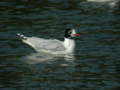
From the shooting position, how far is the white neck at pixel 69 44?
52.9ft

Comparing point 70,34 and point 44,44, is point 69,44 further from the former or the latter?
point 44,44

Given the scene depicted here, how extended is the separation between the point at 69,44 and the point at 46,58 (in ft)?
4.59

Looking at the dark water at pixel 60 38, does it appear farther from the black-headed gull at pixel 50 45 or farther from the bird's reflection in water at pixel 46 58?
the black-headed gull at pixel 50 45

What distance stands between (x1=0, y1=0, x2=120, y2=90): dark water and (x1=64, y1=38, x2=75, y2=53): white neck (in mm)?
300

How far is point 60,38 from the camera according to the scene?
1744 cm

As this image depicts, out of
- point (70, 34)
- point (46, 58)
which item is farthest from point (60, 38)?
point (46, 58)

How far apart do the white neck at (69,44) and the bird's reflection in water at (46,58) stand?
44 cm

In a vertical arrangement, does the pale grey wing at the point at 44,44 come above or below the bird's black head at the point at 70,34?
below

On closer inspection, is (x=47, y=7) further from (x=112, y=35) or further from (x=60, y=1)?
(x=112, y=35)

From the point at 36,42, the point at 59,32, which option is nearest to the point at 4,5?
the point at 59,32

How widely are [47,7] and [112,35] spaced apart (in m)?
5.27

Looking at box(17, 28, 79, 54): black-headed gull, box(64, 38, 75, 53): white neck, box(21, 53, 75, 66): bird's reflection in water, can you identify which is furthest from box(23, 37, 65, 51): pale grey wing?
box(64, 38, 75, 53): white neck

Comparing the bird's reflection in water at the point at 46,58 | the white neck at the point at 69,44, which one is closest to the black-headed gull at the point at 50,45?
the white neck at the point at 69,44

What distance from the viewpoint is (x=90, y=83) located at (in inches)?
490
